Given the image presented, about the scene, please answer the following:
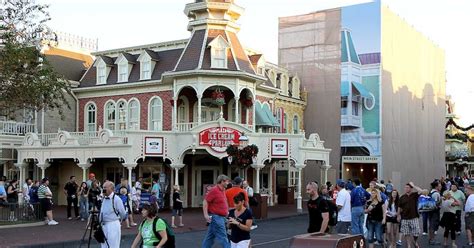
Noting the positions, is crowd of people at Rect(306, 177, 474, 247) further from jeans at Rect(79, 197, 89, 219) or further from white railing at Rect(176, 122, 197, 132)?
white railing at Rect(176, 122, 197, 132)

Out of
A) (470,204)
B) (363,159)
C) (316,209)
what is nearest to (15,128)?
(363,159)

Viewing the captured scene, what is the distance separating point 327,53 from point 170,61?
12950 millimetres

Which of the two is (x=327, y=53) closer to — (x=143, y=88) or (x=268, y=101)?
(x=268, y=101)

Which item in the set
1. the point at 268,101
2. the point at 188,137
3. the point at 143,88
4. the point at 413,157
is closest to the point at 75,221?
the point at 188,137

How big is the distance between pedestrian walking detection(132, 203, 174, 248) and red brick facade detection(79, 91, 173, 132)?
82.1 ft

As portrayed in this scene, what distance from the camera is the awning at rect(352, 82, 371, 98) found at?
42156 millimetres

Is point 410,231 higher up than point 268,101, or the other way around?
point 268,101

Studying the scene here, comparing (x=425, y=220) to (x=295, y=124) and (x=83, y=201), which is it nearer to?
(x=83, y=201)

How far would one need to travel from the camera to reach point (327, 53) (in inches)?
1706

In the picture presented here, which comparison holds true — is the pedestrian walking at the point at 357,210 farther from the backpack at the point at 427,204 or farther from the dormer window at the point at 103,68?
the dormer window at the point at 103,68

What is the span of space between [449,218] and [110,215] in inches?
381


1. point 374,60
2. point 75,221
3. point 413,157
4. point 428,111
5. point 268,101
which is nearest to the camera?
point 75,221

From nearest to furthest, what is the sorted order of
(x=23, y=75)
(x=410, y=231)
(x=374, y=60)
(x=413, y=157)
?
(x=410, y=231) < (x=23, y=75) < (x=374, y=60) < (x=413, y=157)

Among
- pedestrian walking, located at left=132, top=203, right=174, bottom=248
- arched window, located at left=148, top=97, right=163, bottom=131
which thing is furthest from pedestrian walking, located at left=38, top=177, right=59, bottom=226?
pedestrian walking, located at left=132, top=203, right=174, bottom=248
